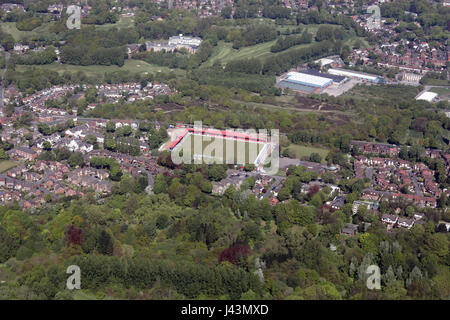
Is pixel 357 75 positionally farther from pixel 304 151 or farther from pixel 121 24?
pixel 121 24

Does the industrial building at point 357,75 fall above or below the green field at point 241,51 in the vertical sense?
below

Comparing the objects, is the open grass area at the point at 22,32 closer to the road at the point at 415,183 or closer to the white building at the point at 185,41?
the white building at the point at 185,41

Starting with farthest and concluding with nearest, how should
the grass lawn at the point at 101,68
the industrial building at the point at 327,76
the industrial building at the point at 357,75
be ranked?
1. the industrial building at the point at 357,75
2. the industrial building at the point at 327,76
3. the grass lawn at the point at 101,68

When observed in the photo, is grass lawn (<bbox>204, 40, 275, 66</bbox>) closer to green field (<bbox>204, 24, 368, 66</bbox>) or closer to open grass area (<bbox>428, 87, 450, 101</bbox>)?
green field (<bbox>204, 24, 368, 66</bbox>)

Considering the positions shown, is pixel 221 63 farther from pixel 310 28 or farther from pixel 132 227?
pixel 132 227

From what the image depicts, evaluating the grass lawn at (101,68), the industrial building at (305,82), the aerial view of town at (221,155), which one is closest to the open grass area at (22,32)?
the aerial view of town at (221,155)

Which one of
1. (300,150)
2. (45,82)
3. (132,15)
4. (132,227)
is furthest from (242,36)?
(132,227)
